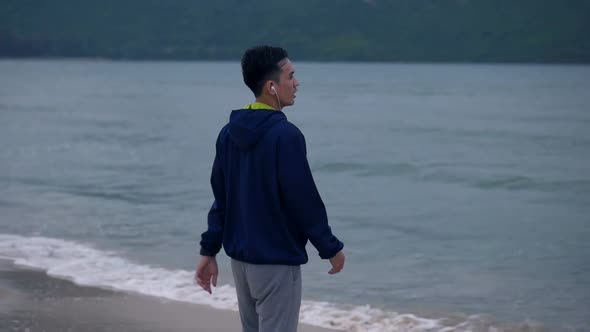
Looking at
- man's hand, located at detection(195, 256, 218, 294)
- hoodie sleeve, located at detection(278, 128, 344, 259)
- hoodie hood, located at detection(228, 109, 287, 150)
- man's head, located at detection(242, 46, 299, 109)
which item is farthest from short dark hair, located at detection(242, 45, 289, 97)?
man's hand, located at detection(195, 256, 218, 294)

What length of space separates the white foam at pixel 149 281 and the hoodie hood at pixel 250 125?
11.7 ft

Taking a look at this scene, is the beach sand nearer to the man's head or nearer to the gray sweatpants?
the gray sweatpants

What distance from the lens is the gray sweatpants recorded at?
12.6 feet

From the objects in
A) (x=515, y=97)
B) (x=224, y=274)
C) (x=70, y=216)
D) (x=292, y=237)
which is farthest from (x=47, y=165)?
(x=515, y=97)

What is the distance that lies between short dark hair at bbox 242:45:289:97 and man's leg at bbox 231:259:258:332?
2.51 ft

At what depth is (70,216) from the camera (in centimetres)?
1298

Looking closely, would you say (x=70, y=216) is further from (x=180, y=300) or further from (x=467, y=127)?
(x=467, y=127)

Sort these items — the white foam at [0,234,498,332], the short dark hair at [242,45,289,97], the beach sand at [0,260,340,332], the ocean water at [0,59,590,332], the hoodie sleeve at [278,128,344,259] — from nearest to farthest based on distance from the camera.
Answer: the hoodie sleeve at [278,128,344,259], the short dark hair at [242,45,289,97], the beach sand at [0,260,340,332], the white foam at [0,234,498,332], the ocean water at [0,59,590,332]

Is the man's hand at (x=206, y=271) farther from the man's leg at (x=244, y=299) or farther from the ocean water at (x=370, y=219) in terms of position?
the ocean water at (x=370, y=219)

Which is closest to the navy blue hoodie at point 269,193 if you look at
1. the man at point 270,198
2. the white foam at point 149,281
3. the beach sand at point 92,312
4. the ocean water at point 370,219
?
the man at point 270,198

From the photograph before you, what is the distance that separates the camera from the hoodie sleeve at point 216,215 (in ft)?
13.1

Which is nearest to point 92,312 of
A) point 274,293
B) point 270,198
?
point 274,293

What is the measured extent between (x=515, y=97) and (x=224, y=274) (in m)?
67.7

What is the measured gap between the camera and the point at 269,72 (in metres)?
3.82
